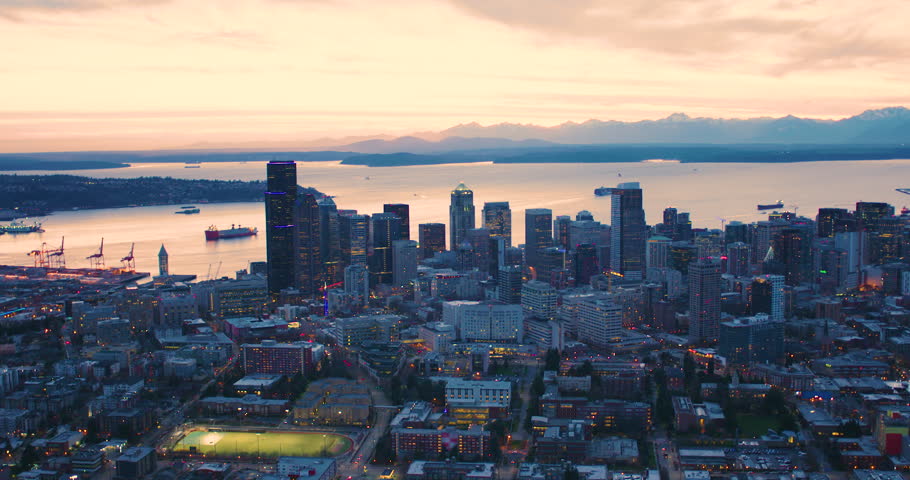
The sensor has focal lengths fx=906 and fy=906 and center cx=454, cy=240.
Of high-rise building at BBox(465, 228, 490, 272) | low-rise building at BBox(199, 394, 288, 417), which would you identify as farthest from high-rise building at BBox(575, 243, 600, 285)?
low-rise building at BBox(199, 394, 288, 417)

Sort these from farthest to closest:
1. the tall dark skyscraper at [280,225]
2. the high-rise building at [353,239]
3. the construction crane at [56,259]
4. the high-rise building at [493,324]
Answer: the construction crane at [56,259]
the high-rise building at [353,239]
the tall dark skyscraper at [280,225]
the high-rise building at [493,324]

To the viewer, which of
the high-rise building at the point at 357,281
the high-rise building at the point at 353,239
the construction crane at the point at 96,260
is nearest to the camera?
the high-rise building at the point at 357,281

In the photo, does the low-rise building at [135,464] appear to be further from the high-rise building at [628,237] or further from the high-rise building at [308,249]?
the high-rise building at [628,237]

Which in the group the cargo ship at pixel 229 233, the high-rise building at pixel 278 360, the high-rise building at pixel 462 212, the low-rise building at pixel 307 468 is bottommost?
the low-rise building at pixel 307 468

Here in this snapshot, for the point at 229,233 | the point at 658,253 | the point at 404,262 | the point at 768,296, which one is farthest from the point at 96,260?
the point at 768,296

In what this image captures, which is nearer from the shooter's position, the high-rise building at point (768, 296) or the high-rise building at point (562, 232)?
the high-rise building at point (768, 296)

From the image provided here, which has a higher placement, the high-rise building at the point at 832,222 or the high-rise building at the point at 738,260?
the high-rise building at the point at 832,222

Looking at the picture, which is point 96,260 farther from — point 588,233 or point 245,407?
point 245,407

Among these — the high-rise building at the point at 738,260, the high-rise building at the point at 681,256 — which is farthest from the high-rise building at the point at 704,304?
the high-rise building at the point at 738,260
